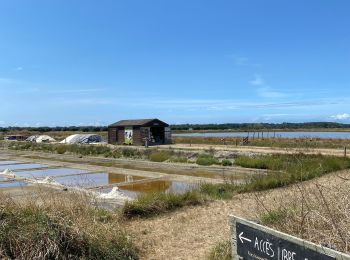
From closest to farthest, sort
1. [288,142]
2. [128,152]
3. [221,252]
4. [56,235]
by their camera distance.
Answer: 1. [56,235]
2. [221,252]
3. [128,152]
4. [288,142]

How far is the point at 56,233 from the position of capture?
5262 mm

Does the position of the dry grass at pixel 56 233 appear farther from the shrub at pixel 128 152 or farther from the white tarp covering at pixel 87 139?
the white tarp covering at pixel 87 139

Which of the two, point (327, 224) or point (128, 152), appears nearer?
point (327, 224)

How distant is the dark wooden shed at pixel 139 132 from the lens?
4122 cm

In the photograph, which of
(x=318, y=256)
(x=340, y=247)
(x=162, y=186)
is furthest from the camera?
(x=162, y=186)

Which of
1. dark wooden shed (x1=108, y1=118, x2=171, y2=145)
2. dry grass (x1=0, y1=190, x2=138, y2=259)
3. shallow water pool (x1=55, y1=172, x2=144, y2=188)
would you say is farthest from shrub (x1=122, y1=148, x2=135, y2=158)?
dry grass (x1=0, y1=190, x2=138, y2=259)

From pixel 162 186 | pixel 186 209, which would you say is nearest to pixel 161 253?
pixel 186 209

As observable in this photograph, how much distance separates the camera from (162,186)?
16688 millimetres

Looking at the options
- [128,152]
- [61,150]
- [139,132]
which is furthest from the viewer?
[139,132]

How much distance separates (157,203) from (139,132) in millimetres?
32370

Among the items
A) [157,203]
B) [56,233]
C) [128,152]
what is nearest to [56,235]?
[56,233]

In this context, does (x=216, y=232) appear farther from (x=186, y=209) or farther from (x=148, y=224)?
(x=186, y=209)

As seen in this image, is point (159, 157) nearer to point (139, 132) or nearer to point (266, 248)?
point (139, 132)

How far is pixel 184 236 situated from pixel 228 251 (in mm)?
1726
